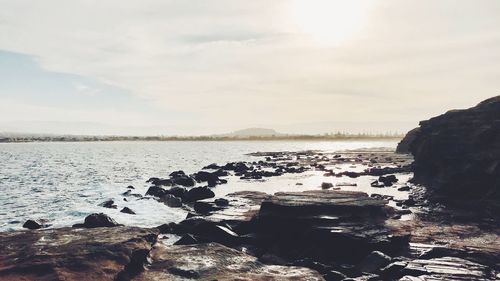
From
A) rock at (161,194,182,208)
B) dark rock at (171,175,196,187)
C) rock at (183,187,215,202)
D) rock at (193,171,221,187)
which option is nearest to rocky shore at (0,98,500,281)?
rock at (161,194,182,208)

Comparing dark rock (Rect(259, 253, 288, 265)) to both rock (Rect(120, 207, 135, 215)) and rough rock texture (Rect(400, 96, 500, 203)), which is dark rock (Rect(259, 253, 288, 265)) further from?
rough rock texture (Rect(400, 96, 500, 203))

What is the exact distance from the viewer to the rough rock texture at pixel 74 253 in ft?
37.9

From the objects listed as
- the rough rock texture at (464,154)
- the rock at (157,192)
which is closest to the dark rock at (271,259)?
the rough rock texture at (464,154)

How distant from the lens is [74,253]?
41.5 feet

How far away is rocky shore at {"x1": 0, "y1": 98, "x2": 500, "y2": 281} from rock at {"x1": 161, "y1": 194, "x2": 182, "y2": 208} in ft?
5.45

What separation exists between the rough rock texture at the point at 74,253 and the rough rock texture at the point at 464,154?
2023 centimetres

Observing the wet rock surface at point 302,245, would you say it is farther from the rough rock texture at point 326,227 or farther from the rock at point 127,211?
the rock at point 127,211

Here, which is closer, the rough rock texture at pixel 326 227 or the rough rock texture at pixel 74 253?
the rough rock texture at pixel 74 253

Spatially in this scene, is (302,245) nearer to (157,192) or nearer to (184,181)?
→ (157,192)

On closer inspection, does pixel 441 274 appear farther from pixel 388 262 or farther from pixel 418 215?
pixel 418 215

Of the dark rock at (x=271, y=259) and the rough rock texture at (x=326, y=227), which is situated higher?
the rough rock texture at (x=326, y=227)

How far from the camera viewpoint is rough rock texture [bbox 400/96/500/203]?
87.0ft

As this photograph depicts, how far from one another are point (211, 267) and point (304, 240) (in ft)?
18.2

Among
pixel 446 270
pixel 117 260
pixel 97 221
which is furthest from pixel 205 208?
pixel 446 270
